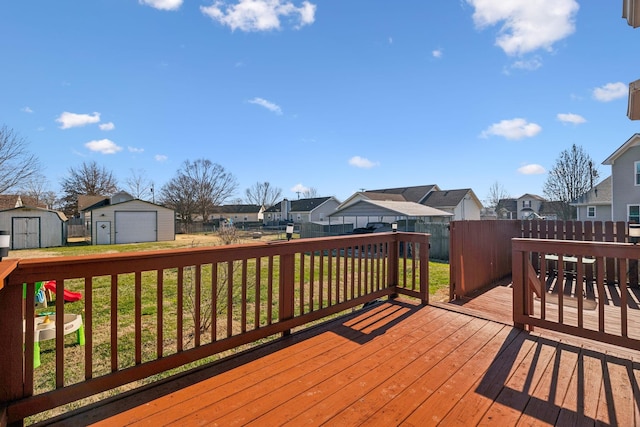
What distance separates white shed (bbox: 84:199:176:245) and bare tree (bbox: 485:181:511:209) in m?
38.2

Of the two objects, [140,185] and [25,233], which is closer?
[25,233]

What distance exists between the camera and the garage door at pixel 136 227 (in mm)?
20250

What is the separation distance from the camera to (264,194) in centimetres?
5638

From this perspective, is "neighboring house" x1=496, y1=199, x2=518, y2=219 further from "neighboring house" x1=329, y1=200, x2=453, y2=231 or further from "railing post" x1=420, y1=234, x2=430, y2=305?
"railing post" x1=420, y1=234, x2=430, y2=305

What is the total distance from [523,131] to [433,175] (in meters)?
11.8

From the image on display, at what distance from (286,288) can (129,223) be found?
22044mm

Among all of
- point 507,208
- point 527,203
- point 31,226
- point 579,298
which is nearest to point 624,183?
point 579,298

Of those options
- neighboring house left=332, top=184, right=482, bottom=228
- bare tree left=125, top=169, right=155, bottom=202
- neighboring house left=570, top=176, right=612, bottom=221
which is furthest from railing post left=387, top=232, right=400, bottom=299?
bare tree left=125, top=169, right=155, bottom=202

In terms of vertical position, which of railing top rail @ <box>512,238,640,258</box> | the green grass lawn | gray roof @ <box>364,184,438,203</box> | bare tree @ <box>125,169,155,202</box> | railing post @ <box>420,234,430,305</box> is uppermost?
bare tree @ <box>125,169,155,202</box>

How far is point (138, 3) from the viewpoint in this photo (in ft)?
19.3

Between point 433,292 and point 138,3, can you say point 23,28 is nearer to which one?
point 138,3

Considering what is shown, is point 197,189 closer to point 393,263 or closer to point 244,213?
point 244,213

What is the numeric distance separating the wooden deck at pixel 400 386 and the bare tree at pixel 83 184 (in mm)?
36594

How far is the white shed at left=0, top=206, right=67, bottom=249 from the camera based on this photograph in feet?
57.8
